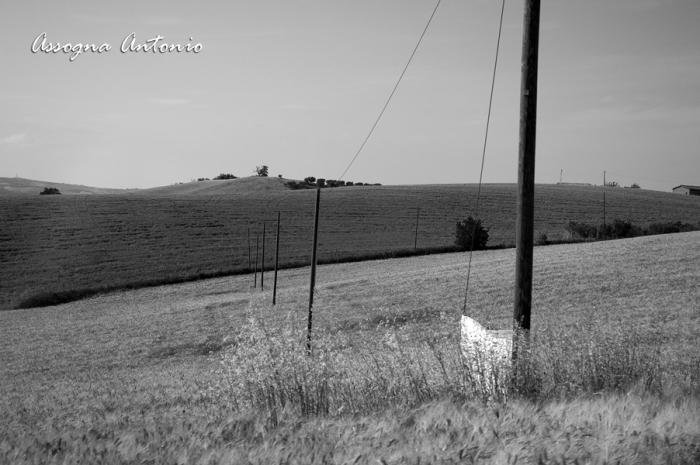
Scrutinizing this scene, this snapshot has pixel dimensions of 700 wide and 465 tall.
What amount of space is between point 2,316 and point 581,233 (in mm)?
42586

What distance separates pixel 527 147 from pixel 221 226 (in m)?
54.7

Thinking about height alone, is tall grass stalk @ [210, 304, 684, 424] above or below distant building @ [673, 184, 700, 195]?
below

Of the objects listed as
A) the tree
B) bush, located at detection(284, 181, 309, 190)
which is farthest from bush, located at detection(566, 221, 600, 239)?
bush, located at detection(284, 181, 309, 190)

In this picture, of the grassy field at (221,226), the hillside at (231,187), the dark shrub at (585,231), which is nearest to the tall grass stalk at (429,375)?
the grassy field at (221,226)

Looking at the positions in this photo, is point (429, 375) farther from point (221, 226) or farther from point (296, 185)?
point (296, 185)

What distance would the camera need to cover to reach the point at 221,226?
60.9m

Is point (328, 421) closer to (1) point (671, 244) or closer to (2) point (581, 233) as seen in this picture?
(1) point (671, 244)

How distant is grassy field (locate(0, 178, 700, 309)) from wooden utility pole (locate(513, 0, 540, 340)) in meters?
37.9

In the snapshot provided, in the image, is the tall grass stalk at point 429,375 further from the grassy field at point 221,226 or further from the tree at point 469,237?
the tree at point 469,237

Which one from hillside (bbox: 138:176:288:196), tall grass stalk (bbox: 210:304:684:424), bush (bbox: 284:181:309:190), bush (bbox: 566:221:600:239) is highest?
bush (bbox: 284:181:309:190)

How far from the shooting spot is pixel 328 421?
4.50m

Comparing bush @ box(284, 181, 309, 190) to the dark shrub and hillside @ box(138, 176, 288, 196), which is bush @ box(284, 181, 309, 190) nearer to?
hillside @ box(138, 176, 288, 196)

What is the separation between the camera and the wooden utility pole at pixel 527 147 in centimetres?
824

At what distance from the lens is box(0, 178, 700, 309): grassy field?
4569cm
